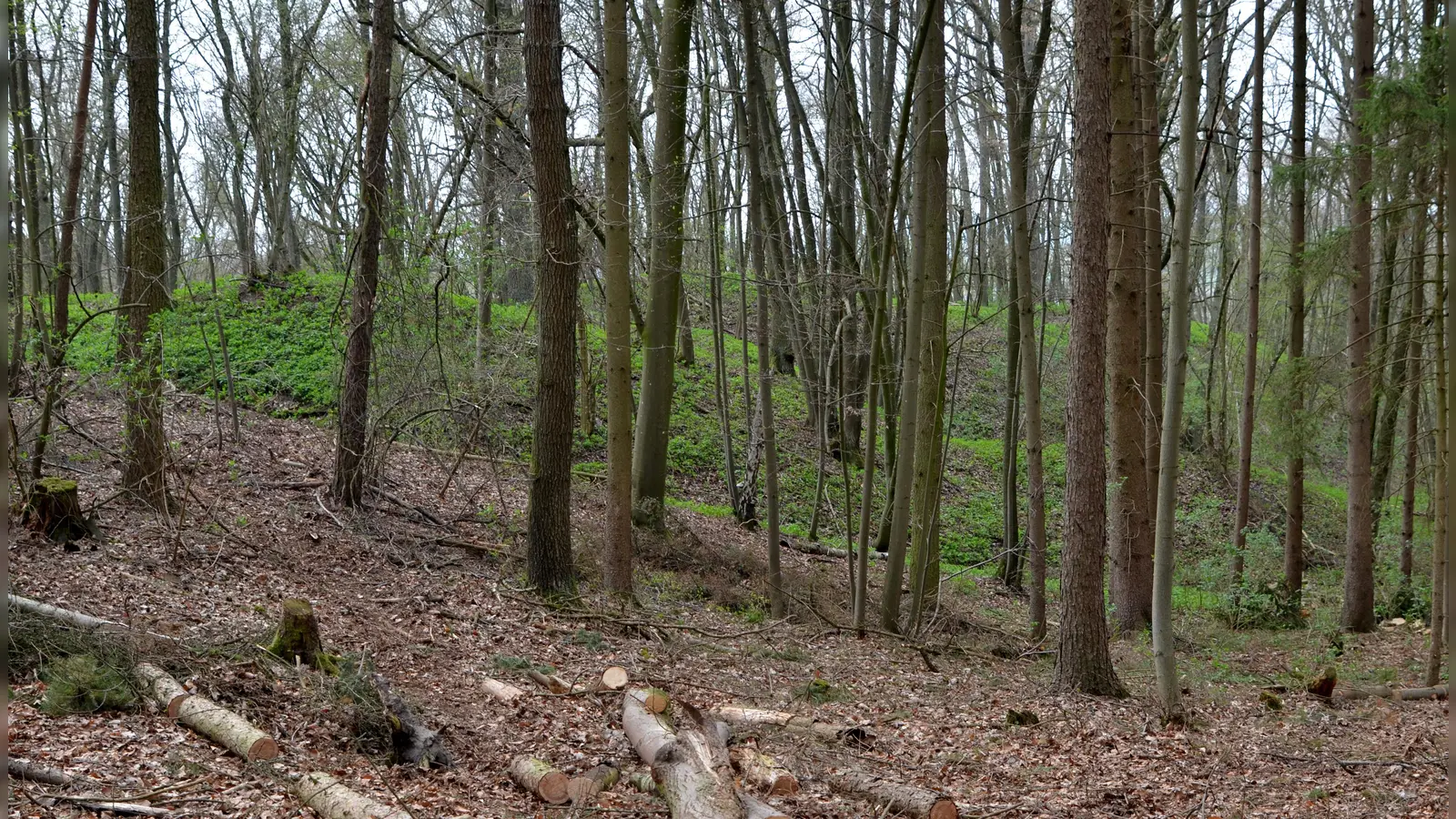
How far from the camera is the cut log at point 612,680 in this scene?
6.87 m

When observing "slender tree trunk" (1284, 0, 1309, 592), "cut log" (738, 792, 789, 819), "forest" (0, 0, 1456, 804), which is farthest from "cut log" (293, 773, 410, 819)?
"slender tree trunk" (1284, 0, 1309, 592)

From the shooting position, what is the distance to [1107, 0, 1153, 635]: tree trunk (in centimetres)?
974

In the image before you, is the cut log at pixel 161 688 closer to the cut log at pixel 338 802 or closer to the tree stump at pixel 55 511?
the cut log at pixel 338 802

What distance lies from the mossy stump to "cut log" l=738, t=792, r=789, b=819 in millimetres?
2965

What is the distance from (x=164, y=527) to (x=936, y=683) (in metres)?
7.16

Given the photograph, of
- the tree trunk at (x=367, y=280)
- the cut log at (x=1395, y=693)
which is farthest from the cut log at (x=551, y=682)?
the cut log at (x=1395, y=693)

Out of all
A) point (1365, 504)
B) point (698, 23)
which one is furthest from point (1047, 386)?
point (698, 23)

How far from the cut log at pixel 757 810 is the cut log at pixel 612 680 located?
210cm

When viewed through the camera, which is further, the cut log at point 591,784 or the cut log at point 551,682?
the cut log at point 551,682

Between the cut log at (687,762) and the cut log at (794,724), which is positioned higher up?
A: the cut log at (687,762)

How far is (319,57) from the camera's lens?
846 inches

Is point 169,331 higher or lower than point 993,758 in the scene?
higher

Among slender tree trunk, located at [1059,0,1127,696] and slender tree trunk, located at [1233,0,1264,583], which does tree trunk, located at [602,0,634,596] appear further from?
slender tree trunk, located at [1233,0,1264,583]

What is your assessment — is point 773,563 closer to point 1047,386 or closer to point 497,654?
point 497,654
